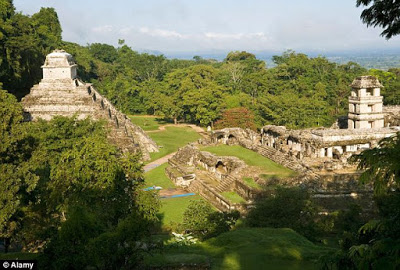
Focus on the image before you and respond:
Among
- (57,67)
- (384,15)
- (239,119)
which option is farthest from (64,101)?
(384,15)

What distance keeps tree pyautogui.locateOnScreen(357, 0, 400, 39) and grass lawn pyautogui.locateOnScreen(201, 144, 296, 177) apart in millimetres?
20404

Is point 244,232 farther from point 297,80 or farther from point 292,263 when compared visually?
point 297,80

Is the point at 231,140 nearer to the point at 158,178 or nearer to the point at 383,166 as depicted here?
the point at 158,178

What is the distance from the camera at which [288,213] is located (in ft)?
72.9

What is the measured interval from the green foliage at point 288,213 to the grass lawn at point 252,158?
6.32 meters

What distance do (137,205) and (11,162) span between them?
5.55 m

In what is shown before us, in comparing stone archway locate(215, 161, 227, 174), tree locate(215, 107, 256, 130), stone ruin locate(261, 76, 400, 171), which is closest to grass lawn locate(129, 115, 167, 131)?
tree locate(215, 107, 256, 130)

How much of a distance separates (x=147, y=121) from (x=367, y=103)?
32116 mm

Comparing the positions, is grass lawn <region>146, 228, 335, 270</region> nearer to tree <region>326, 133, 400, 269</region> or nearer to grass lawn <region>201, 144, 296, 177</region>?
tree <region>326, 133, 400, 269</region>

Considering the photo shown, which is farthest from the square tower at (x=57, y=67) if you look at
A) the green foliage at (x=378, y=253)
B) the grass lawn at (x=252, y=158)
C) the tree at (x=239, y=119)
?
the green foliage at (x=378, y=253)

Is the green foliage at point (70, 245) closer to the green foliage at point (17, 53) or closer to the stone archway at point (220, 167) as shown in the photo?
the stone archway at point (220, 167)

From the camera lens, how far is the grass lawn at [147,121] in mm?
57000

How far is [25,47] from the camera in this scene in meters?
42.8

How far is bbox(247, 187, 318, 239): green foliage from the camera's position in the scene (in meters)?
21.7
